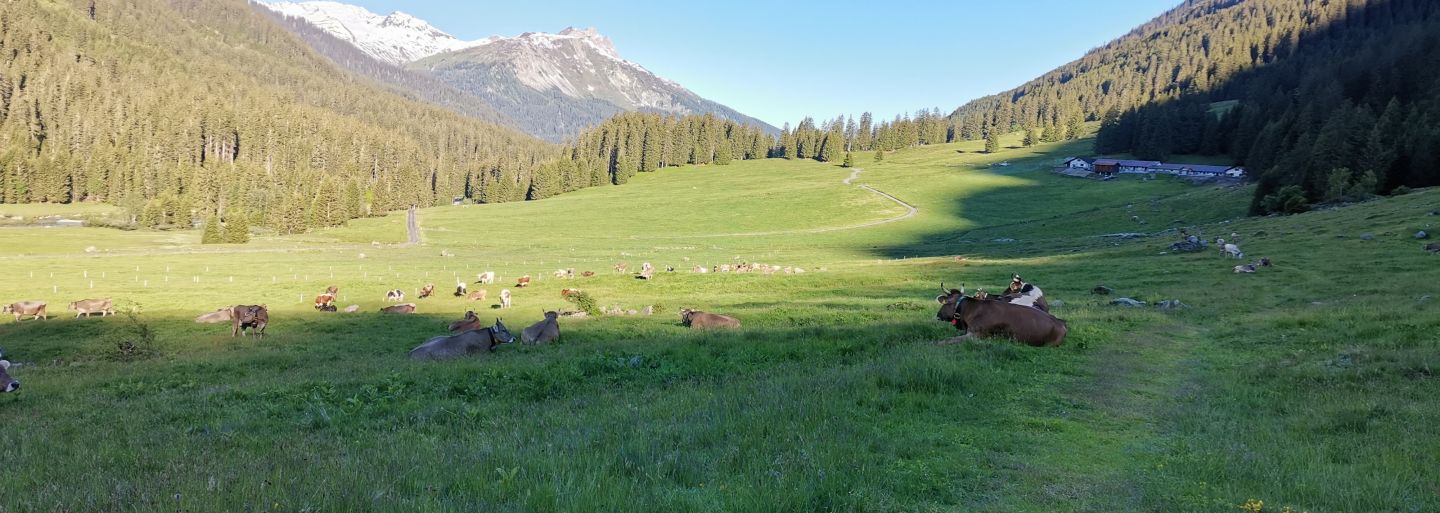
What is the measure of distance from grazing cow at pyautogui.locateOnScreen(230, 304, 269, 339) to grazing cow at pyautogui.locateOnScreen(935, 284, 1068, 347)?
2328 centimetres

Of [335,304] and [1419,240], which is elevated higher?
[1419,240]

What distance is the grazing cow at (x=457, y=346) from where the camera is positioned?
721 inches

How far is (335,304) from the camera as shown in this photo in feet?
112

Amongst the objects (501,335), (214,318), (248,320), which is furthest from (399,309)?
(501,335)

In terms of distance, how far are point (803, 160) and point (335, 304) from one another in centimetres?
16604

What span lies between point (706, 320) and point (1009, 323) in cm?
990

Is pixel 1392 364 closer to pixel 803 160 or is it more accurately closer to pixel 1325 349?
pixel 1325 349

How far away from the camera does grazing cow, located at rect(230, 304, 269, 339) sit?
24.1 meters

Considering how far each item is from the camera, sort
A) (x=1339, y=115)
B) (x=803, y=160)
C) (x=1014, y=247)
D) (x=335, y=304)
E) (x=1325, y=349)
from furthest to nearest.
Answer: (x=803, y=160) → (x=1339, y=115) → (x=1014, y=247) → (x=335, y=304) → (x=1325, y=349)

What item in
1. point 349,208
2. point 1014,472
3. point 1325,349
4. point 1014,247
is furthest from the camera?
point 349,208

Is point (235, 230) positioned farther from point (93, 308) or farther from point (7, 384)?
point (7, 384)

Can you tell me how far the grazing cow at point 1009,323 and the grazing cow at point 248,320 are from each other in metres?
23.3

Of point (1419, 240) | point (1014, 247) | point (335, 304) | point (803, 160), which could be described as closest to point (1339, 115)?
point (1014, 247)

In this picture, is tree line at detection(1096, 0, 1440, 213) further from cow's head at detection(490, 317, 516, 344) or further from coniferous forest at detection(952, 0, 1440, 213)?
cow's head at detection(490, 317, 516, 344)
